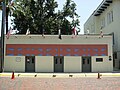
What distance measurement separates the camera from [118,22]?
41.2 metres

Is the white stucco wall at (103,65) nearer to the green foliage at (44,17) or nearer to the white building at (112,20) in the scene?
the white building at (112,20)

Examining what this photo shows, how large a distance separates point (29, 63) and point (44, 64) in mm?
2346

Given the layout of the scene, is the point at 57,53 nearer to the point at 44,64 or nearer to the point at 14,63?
the point at 44,64

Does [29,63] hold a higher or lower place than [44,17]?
lower

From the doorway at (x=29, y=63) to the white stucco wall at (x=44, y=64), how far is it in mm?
662

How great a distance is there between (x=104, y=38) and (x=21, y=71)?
13067 mm

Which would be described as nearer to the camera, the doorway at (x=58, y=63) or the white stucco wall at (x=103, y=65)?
the white stucco wall at (x=103, y=65)

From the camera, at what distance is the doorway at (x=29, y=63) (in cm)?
3847

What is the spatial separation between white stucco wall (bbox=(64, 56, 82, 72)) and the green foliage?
1983cm

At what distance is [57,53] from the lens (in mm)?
38312

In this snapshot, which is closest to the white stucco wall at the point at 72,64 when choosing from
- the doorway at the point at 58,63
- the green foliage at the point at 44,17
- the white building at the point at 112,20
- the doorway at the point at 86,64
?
the doorway at the point at 58,63

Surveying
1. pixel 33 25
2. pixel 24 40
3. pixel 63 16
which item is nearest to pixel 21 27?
pixel 33 25

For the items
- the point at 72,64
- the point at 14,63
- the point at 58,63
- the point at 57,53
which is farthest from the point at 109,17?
the point at 14,63

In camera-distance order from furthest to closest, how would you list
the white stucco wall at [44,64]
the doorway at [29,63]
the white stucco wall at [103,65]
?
the doorway at [29,63] < the white stucco wall at [44,64] < the white stucco wall at [103,65]
